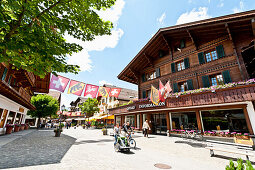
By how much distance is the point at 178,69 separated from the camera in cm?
1675

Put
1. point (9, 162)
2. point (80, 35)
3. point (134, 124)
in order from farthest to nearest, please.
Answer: point (134, 124) < point (80, 35) < point (9, 162)

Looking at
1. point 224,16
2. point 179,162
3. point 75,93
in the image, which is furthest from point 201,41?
point 75,93

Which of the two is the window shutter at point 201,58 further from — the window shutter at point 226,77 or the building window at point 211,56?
the window shutter at point 226,77

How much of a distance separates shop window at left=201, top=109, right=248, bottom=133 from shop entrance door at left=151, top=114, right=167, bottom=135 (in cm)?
520

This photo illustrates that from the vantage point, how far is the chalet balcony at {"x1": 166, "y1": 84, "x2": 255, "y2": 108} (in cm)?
937

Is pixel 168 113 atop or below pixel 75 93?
below

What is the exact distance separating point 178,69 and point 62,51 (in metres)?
15.0

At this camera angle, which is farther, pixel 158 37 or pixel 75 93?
pixel 158 37

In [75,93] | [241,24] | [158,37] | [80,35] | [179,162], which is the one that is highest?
[158,37]

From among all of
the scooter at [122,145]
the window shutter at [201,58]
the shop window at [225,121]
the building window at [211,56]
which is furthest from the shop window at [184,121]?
the scooter at [122,145]

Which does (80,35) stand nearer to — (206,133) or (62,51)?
(62,51)

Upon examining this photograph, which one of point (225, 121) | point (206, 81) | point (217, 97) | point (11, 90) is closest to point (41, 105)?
point (11, 90)

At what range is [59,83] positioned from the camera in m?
11.0

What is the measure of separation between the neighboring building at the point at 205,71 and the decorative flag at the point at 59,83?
10.2 m
